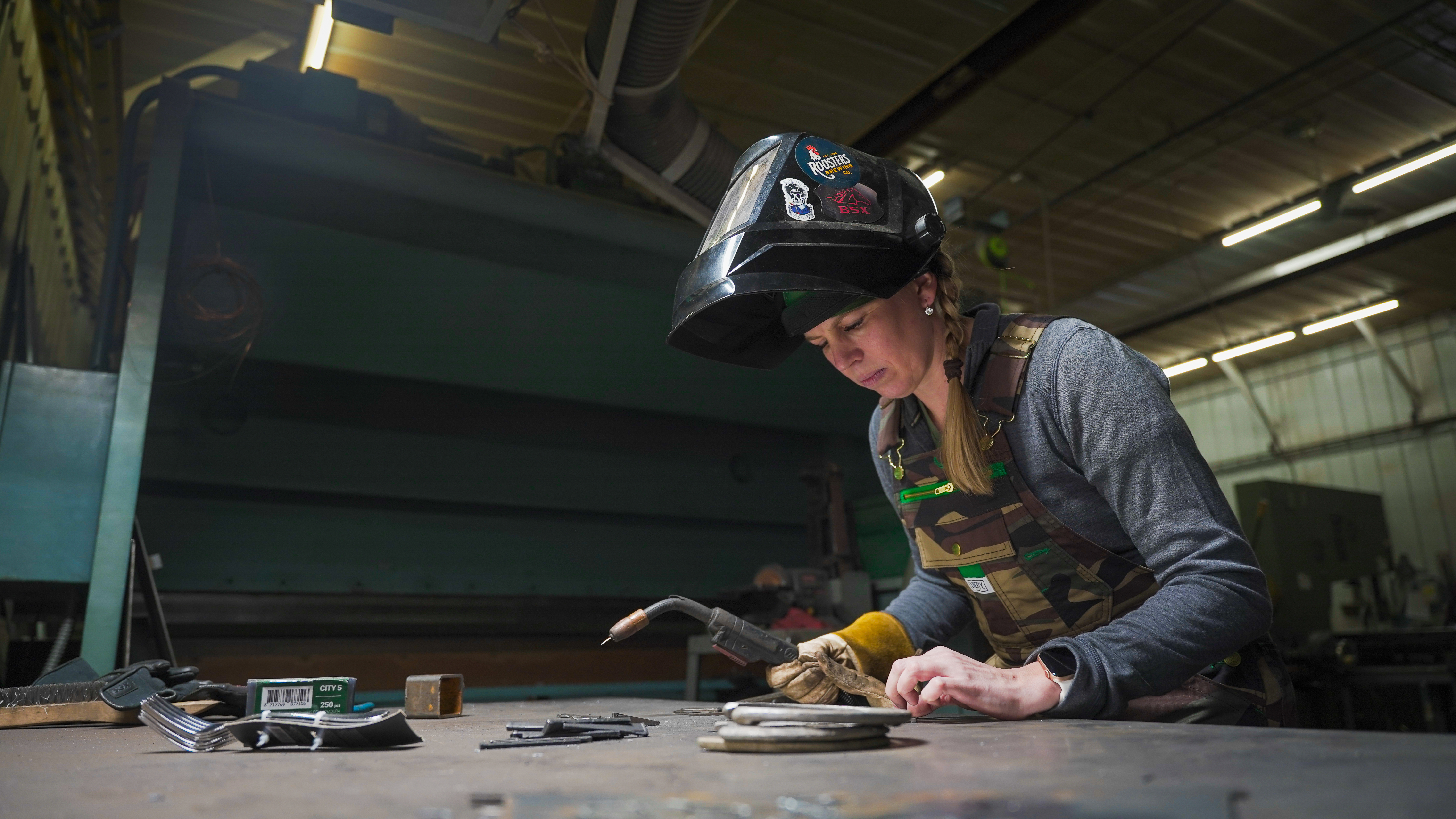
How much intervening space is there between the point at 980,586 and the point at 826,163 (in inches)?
26.8

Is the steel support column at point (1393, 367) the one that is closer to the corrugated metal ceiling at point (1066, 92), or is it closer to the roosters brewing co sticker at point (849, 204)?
the corrugated metal ceiling at point (1066, 92)

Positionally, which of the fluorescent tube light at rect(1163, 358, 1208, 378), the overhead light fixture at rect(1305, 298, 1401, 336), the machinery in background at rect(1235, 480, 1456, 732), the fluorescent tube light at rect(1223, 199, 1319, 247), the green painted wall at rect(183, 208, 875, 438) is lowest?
the machinery in background at rect(1235, 480, 1456, 732)

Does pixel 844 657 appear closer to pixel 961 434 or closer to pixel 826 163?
pixel 961 434

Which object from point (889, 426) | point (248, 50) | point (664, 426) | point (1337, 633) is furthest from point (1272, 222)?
point (248, 50)

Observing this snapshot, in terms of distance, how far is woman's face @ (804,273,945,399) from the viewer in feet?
4.15

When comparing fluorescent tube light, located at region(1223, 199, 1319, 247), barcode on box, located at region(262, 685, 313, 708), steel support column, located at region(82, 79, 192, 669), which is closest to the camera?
barcode on box, located at region(262, 685, 313, 708)

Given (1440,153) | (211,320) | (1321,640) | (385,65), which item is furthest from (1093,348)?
(1440,153)

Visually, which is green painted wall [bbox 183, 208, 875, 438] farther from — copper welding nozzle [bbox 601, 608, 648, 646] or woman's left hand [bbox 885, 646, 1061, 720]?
woman's left hand [bbox 885, 646, 1061, 720]

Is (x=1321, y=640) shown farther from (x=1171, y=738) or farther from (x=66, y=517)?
(x=66, y=517)

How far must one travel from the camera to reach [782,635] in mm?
2438

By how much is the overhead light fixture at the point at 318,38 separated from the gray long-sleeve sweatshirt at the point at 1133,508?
3.40 m

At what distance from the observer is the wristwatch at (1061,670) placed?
38.6 inches

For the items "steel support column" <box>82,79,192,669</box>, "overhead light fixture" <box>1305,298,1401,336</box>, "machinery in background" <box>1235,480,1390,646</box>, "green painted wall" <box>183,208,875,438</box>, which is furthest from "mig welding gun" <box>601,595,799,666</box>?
"overhead light fixture" <box>1305,298,1401,336</box>

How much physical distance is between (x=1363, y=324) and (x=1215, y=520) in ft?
31.6
